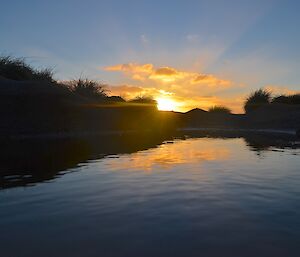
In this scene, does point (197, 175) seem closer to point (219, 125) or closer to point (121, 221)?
point (121, 221)

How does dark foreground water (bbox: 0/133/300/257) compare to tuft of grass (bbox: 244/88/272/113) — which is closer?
dark foreground water (bbox: 0/133/300/257)

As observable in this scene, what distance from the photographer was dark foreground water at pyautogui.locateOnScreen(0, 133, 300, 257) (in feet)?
17.7

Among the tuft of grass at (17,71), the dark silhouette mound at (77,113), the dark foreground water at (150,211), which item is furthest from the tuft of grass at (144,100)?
the dark foreground water at (150,211)

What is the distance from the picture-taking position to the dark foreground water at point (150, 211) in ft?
17.7

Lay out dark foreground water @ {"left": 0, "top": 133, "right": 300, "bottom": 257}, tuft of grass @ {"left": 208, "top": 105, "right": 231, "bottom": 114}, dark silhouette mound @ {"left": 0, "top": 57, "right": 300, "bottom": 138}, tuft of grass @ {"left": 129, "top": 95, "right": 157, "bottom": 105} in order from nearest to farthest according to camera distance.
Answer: dark foreground water @ {"left": 0, "top": 133, "right": 300, "bottom": 257}, dark silhouette mound @ {"left": 0, "top": 57, "right": 300, "bottom": 138}, tuft of grass @ {"left": 129, "top": 95, "right": 157, "bottom": 105}, tuft of grass @ {"left": 208, "top": 105, "right": 231, "bottom": 114}

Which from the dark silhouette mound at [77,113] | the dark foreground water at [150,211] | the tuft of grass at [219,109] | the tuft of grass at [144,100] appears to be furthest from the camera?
the tuft of grass at [219,109]

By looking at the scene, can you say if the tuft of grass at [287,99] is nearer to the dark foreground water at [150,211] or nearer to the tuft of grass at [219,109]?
the tuft of grass at [219,109]

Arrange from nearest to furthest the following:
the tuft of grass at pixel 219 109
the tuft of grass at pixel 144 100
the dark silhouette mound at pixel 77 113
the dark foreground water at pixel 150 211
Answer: the dark foreground water at pixel 150 211
the dark silhouette mound at pixel 77 113
the tuft of grass at pixel 144 100
the tuft of grass at pixel 219 109

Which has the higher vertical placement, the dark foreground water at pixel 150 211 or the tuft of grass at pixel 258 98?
the tuft of grass at pixel 258 98

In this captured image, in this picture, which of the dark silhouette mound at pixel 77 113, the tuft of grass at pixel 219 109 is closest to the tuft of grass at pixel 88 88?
the dark silhouette mound at pixel 77 113

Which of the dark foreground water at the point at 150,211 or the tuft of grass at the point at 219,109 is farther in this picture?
the tuft of grass at the point at 219,109

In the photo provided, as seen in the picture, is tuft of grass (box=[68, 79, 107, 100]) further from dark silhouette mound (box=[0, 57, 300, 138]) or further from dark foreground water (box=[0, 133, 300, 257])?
dark foreground water (box=[0, 133, 300, 257])

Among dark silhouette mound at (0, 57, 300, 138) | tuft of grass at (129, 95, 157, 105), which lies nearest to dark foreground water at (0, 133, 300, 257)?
dark silhouette mound at (0, 57, 300, 138)

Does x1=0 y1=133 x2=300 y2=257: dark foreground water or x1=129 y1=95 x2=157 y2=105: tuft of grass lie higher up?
x1=129 y1=95 x2=157 y2=105: tuft of grass
